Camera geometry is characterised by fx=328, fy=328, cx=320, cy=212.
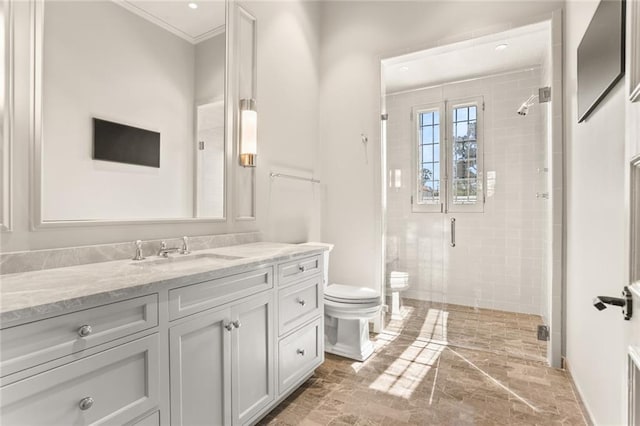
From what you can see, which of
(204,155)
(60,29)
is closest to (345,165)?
(204,155)

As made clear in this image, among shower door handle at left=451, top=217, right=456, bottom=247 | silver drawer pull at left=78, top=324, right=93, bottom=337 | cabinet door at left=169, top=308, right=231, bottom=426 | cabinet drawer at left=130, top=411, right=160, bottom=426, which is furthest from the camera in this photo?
shower door handle at left=451, top=217, right=456, bottom=247

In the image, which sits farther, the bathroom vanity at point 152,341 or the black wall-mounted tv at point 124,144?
the black wall-mounted tv at point 124,144

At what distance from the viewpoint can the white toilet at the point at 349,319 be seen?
2439mm

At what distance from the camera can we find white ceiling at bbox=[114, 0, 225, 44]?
175 centimetres

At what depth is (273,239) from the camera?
263 cm

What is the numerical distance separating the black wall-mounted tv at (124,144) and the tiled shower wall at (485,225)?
2025mm

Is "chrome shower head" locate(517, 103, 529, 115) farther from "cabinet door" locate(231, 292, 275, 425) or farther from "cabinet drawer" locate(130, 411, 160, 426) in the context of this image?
"cabinet drawer" locate(130, 411, 160, 426)

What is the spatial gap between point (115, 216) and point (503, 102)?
10.3ft

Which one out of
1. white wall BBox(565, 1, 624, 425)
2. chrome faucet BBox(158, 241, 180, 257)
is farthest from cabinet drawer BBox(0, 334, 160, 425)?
white wall BBox(565, 1, 624, 425)

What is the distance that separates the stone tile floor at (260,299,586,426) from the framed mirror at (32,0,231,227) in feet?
4.37

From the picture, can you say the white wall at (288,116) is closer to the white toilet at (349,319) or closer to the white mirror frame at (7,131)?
the white toilet at (349,319)

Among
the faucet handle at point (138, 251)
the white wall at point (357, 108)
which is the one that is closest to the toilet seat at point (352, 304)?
the white wall at point (357, 108)

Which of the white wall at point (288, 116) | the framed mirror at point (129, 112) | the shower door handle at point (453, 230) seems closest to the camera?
the framed mirror at point (129, 112)

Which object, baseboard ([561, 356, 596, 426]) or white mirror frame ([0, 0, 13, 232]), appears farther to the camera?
baseboard ([561, 356, 596, 426])
